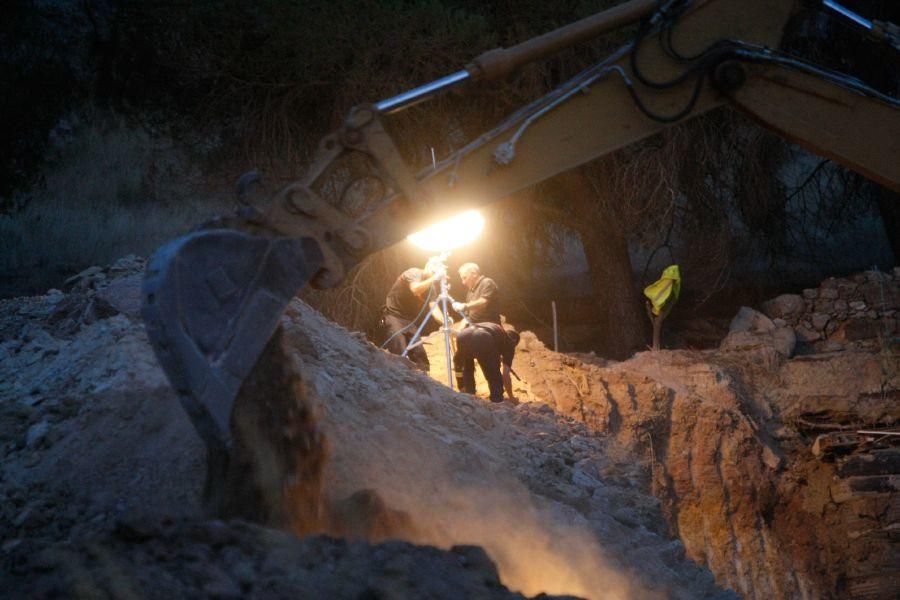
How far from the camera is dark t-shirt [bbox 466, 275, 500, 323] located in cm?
824

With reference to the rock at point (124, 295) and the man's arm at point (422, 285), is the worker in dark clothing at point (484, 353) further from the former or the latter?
the rock at point (124, 295)

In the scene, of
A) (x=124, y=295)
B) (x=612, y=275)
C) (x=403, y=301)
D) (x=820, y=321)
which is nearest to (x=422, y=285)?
(x=403, y=301)

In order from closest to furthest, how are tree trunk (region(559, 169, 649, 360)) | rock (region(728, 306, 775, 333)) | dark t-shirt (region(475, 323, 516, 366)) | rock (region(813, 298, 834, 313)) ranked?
dark t-shirt (region(475, 323, 516, 366)), rock (region(728, 306, 775, 333)), rock (region(813, 298, 834, 313)), tree trunk (region(559, 169, 649, 360))

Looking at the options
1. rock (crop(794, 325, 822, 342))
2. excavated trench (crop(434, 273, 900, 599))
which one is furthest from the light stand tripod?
rock (crop(794, 325, 822, 342))

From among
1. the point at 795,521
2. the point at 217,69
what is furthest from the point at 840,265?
the point at 217,69

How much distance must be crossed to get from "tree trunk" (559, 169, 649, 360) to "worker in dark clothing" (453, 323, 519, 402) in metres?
3.77

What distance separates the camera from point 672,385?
9.80m

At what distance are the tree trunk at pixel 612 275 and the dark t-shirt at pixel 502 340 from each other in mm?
3720

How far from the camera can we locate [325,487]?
4363 millimetres

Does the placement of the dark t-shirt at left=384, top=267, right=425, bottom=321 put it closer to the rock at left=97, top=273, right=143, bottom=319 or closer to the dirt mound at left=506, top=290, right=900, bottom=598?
the dirt mound at left=506, top=290, right=900, bottom=598

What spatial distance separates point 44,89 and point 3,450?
9674 millimetres

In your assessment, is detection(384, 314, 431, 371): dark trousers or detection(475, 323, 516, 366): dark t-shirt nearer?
detection(475, 323, 516, 366): dark t-shirt

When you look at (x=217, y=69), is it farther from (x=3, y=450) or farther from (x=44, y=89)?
(x=3, y=450)

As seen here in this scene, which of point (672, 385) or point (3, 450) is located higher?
point (672, 385)
